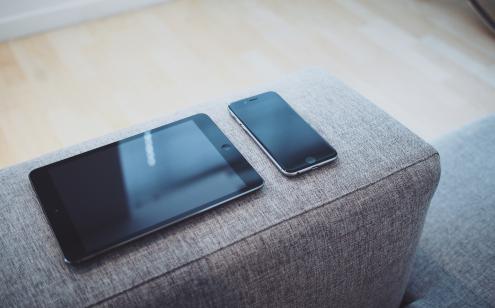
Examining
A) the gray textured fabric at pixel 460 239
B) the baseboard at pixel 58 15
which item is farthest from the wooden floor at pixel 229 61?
the gray textured fabric at pixel 460 239

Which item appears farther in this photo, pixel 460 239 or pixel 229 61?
pixel 229 61

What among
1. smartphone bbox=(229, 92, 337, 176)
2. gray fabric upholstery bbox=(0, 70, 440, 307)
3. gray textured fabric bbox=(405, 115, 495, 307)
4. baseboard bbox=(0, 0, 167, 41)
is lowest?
baseboard bbox=(0, 0, 167, 41)

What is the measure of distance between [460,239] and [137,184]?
0.56 m

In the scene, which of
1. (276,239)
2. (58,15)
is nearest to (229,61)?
(58,15)

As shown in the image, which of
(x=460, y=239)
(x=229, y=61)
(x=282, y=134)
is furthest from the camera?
(x=229, y=61)

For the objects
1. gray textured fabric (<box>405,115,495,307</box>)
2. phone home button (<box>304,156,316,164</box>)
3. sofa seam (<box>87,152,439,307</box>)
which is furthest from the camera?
gray textured fabric (<box>405,115,495,307</box>)

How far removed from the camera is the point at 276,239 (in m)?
0.59

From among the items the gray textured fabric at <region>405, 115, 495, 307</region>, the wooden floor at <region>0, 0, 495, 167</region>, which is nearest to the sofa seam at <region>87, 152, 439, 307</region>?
the gray textured fabric at <region>405, 115, 495, 307</region>

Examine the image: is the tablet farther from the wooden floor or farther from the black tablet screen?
the wooden floor

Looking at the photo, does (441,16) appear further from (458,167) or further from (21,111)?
(21,111)

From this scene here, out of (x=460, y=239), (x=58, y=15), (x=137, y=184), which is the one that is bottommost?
(x=58, y=15)

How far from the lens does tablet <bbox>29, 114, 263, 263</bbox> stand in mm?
570

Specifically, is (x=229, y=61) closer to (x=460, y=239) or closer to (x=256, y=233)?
(x=460, y=239)

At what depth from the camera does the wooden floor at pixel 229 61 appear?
1.55m
